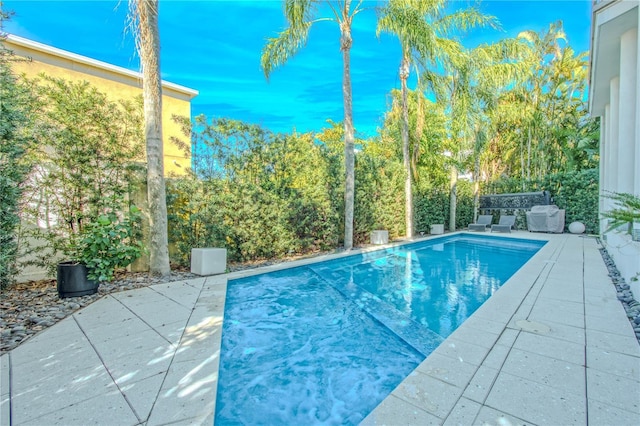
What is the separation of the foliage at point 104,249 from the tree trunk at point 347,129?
607cm

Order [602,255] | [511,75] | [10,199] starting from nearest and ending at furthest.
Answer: [10,199]
[602,255]
[511,75]

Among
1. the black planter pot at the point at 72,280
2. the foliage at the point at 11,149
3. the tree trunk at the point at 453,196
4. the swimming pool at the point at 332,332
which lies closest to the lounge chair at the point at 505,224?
the tree trunk at the point at 453,196

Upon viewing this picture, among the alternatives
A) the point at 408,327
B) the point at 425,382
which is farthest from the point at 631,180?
the point at 425,382

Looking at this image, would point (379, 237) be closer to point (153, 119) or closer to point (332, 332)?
point (332, 332)

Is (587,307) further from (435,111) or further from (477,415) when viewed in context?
(435,111)

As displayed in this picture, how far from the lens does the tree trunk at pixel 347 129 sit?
9.32 meters

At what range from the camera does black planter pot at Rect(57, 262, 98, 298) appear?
4.83 metres

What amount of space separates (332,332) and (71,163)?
5.68 metres

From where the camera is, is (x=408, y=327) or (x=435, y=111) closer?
(x=408, y=327)

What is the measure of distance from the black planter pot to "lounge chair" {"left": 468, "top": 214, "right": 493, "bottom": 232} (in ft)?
50.5

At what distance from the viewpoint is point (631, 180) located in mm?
5992

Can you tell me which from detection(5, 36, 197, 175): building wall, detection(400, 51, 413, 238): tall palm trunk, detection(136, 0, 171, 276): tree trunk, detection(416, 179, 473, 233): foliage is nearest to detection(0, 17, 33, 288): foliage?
detection(136, 0, 171, 276): tree trunk

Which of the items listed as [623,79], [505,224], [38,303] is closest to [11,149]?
[38,303]

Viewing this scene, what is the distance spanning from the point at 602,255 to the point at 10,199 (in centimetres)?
1269
